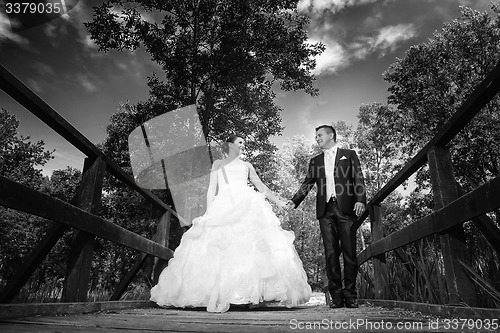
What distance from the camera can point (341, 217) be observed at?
4.08 meters

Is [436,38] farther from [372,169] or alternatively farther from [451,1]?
[372,169]

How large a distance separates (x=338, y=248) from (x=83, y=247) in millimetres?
2753

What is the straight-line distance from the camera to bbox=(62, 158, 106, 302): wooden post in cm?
252

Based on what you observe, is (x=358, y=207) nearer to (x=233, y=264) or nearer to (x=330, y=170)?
(x=330, y=170)

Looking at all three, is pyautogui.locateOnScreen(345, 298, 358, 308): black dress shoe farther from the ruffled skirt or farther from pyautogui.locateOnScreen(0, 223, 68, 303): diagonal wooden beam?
pyautogui.locateOnScreen(0, 223, 68, 303): diagonal wooden beam

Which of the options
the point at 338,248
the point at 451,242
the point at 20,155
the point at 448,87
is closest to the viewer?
the point at 451,242

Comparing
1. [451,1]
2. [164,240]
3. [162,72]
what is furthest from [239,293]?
[451,1]

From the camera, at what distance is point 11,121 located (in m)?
25.2

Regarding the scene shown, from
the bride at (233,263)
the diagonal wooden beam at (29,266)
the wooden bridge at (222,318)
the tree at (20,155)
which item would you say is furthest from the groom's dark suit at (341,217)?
the tree at (20,155)

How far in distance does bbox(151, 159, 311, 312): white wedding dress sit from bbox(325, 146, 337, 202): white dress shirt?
89 centimetres

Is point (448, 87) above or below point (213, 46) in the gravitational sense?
above

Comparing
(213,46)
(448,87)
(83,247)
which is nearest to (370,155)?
(448,87)

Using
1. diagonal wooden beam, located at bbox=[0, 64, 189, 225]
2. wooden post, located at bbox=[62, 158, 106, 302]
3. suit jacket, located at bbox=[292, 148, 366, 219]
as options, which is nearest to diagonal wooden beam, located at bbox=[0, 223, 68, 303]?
wooden post, located at bbox=[62, 158, 106, 302]

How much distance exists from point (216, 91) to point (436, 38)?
39.6 feet
